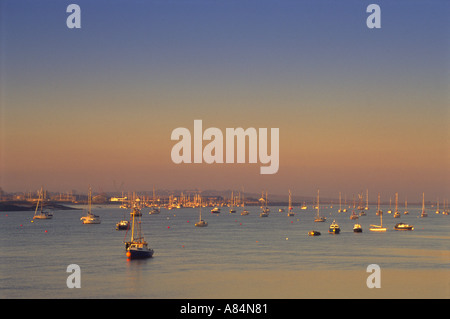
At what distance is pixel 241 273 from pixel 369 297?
23.2m

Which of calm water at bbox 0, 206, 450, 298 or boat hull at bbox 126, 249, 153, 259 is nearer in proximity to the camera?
calm water at bbox 0, 206, 450, 298

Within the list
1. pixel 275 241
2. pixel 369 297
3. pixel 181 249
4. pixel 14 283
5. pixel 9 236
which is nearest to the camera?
pixel 369 297

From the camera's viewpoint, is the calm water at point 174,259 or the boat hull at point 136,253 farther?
the boat hull at point 136,253

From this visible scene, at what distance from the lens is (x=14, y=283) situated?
77.3m

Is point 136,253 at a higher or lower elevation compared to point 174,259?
higher

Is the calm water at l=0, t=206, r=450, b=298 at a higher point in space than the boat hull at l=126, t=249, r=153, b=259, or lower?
lower

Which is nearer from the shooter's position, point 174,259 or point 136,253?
point 136,253

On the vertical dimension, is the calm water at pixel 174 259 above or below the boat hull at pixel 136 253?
below

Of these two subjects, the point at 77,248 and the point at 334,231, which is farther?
the point at 334,231
